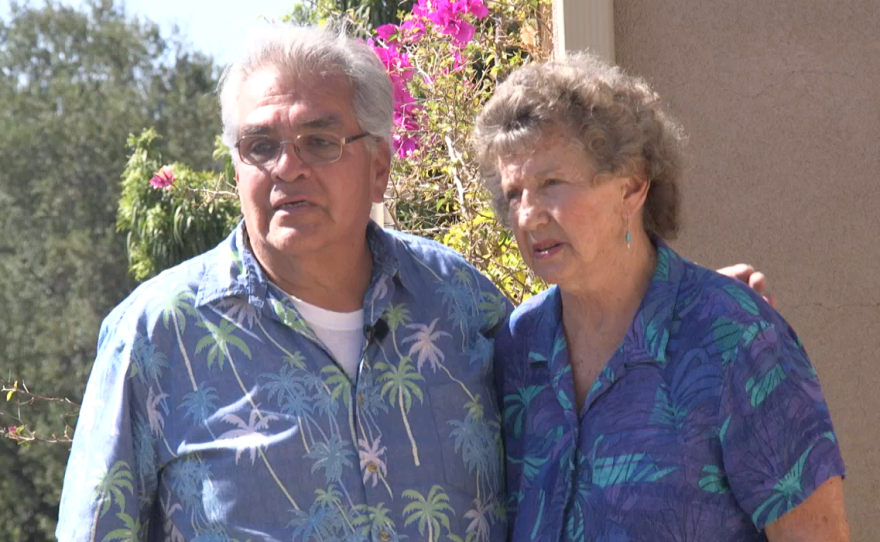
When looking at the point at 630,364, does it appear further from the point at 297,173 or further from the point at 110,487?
the point at 110,487

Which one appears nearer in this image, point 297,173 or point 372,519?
point 372,519

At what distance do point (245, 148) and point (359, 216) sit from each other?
284mm

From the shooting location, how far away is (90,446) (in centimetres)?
211

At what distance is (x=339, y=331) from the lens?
236cm

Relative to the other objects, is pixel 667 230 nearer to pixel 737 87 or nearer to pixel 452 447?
pixel 452 447

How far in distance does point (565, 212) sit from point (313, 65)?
2.04 feet

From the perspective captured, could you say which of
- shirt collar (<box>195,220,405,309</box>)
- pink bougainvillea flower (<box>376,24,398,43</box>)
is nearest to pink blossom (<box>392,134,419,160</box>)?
pink bougainvillea flower (<box>376,24,398,43</box>)

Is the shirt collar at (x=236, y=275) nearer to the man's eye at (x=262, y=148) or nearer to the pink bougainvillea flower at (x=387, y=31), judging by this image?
the man's eye at (x=262, y=148)

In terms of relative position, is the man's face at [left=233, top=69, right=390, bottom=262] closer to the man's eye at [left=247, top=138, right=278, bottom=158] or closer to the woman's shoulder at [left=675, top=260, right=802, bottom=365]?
the man's eye at [left=247, top=138, right=278, bottom=158]

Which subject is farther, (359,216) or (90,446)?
(359,216)

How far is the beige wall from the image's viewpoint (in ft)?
11.4

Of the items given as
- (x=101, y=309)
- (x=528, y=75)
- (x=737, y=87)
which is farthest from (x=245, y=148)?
(x=101, y=309)

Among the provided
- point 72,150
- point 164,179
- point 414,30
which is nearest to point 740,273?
point 414,30

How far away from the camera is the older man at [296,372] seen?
213 cm
